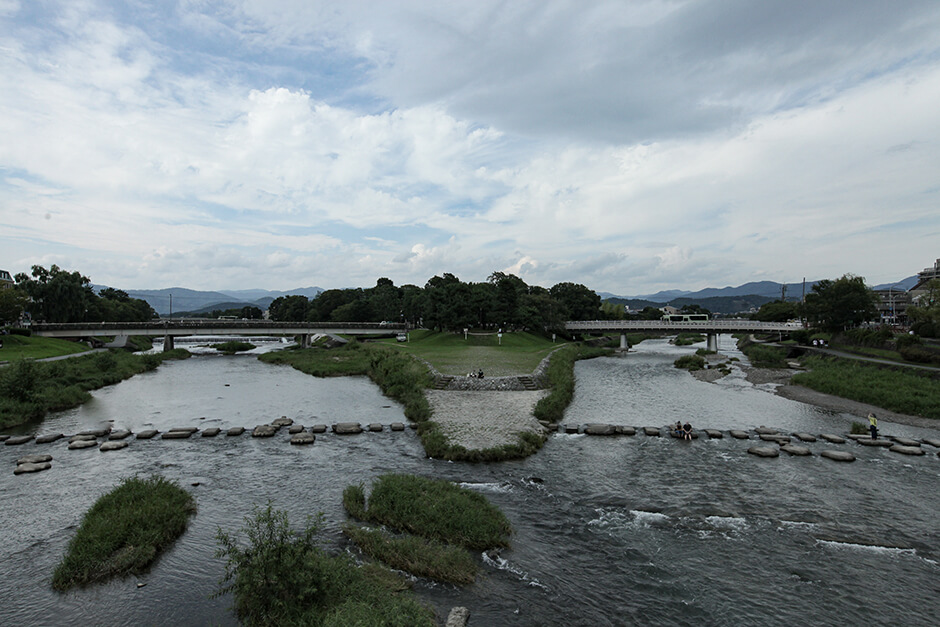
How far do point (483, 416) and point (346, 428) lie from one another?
8224mm

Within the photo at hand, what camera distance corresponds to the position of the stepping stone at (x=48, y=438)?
84.9 ft

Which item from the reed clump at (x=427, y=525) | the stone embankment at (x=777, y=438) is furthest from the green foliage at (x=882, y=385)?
the reed clump at (x=427, y=525)

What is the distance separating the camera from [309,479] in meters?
20.2

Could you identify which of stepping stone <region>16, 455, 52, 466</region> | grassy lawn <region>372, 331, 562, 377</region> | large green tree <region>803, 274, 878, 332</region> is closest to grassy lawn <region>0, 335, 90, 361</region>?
stepping stone <region>16, 455, 52, 466</region>

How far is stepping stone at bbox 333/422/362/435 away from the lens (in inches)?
1107

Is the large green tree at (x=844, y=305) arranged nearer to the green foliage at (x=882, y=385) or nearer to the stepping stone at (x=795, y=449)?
the green foliage at (x=882, y=385)

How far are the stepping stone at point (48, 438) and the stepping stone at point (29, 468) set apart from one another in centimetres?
510

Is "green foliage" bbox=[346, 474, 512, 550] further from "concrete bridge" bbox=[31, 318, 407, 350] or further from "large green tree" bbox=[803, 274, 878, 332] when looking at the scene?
"large green tree" bbox=[803, 274, 878, 332]

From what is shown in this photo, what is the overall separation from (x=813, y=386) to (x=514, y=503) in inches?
A: 1635

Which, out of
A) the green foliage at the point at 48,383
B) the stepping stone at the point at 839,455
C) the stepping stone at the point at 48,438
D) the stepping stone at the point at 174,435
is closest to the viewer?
the stepping stone at the point at 839,455

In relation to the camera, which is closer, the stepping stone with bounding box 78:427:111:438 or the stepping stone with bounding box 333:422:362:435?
the stepping stone with bounding box 78:427:111:438

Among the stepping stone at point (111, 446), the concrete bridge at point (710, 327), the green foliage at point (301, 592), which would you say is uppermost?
the concrete bridge at point (710, 327)

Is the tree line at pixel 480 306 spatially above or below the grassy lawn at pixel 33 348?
above

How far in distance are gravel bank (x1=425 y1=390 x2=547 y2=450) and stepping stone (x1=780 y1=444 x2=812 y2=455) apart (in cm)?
1236
